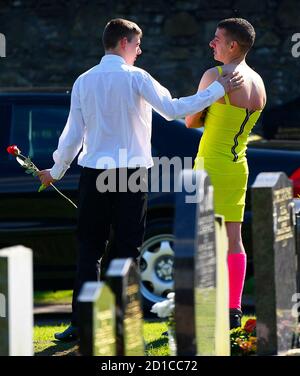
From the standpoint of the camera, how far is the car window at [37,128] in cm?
965

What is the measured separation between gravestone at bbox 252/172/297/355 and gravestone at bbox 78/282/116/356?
1.21 m

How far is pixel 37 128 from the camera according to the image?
972 centimetres

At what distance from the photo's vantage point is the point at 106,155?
714cm

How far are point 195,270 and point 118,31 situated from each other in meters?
1.89

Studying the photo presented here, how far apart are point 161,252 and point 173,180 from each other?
58 cm

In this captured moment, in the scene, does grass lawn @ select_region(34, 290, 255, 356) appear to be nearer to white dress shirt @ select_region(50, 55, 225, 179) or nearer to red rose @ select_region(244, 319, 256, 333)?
red rose @ select_region(244, 319, 256, 333)

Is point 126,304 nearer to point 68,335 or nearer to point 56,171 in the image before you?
point 56,171

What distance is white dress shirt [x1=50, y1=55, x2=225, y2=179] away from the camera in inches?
279

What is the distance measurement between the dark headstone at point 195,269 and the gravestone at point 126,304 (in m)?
0.21

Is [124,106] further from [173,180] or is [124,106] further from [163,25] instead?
[163,25]

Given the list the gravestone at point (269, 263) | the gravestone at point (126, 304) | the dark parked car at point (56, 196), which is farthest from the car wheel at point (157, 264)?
the gravestone at point (126, 304)

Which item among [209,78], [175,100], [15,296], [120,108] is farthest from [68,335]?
[15,296]
